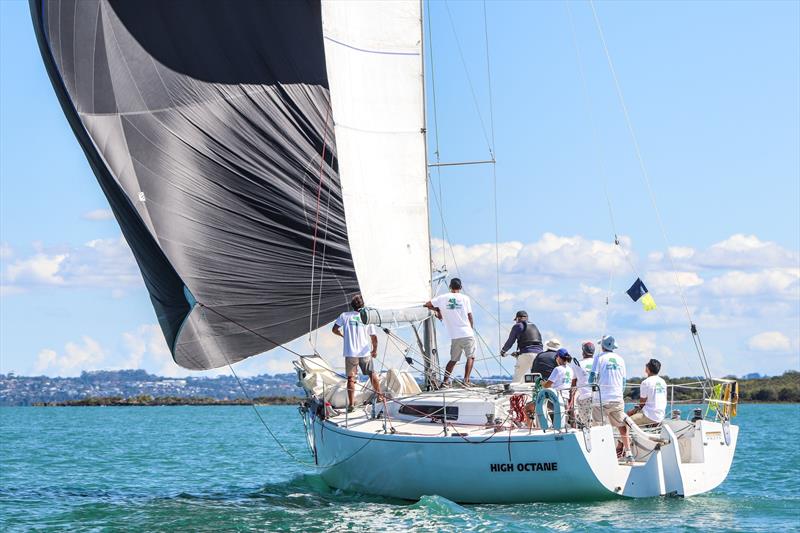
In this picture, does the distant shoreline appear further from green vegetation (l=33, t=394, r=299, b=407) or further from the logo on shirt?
the logo on shirt

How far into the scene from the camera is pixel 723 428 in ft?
50.8

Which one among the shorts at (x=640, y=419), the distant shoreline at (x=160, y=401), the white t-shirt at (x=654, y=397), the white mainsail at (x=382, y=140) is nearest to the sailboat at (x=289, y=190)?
the white mainsail at (x=382, y=140)

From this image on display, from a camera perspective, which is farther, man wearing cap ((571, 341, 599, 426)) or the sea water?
man wearing cap ((571, 341, 599, 426))

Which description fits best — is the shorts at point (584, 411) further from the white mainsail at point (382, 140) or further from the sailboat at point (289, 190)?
the white mainsail at point (382, 140)

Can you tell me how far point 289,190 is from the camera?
18.6 metres

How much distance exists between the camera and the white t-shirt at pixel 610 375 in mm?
14555

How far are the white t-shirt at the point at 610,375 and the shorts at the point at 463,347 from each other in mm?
1996

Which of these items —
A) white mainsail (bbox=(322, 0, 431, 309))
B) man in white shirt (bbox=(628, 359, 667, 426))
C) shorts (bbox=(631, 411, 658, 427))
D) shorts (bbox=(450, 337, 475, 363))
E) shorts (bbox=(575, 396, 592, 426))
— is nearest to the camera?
shorts (bbox=(575, 396, 592, 426))

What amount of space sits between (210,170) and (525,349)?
19.3 ft

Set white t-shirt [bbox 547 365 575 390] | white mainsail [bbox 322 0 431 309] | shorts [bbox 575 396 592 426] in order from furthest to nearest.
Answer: white mainsail [bbox 322 0 431 309] < white t-shirt [bbox 547 365 575 390] < shorts [bbox 575 396 592 426]

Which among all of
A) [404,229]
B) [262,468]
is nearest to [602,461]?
[404,229]

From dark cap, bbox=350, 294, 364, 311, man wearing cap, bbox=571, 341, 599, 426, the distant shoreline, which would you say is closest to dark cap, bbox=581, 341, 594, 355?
man wearing cap, bbox=571, 341, 599, 426

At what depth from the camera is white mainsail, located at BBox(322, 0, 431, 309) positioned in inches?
649

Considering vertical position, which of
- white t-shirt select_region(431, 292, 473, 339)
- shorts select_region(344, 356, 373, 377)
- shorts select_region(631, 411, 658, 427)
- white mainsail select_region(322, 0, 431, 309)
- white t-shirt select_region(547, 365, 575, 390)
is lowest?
shorts select_region(631, 411, 658, 427)
